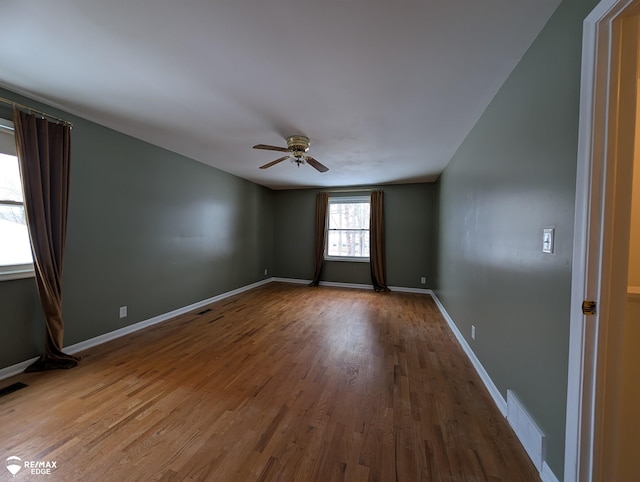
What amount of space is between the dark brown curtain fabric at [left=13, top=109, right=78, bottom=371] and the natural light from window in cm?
17

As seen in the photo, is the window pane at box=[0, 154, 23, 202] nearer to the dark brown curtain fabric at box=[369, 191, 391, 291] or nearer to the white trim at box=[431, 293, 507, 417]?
the white trim at box=[431, 293, 507, 417]

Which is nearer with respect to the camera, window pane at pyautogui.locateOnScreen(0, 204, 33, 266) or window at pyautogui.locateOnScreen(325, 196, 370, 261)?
window pane at pyautogui.locateOnScreen(0, 204, 33, 266)

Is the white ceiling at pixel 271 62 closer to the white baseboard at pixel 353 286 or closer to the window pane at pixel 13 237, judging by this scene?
the window pane at pixel 13 237

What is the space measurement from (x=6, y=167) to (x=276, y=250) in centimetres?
466

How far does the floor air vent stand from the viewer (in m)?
1.84

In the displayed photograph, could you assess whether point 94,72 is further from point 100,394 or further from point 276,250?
point 276,250

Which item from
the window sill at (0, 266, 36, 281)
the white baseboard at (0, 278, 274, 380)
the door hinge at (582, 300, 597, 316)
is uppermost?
the door hinge at (582, 300, 597, 316)

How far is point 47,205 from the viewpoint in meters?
2.16

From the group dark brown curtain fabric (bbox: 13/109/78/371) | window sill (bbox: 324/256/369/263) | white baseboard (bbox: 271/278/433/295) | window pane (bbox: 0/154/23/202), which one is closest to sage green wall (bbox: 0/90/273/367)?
dark brown curtain fabric (bbox: 13/109/78/371)

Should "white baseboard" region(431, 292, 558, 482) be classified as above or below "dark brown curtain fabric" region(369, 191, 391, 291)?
below

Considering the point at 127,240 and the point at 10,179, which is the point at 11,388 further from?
the point at 10,179

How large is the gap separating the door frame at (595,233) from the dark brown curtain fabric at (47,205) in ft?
11.7

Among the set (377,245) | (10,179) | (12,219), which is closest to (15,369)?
(12,219)

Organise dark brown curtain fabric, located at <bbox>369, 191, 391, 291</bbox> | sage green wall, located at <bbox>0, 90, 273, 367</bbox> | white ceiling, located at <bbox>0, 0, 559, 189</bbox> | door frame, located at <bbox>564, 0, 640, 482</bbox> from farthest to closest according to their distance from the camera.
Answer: dark brown curtain fabric, located at <bbox>369, 191, 391, 291</bbox> < sage green wall, located at <bbox>0, 90, 273, 367</bbox> < white ceiling, located at <bbox>0, 0, 559, 189</bbox> < door frame, located at <bbox>564, 0, 640, 482</bbox>
